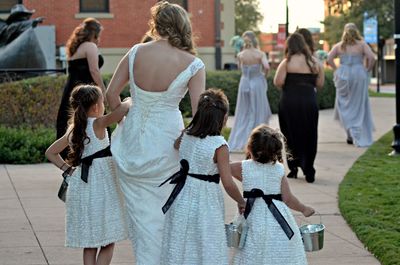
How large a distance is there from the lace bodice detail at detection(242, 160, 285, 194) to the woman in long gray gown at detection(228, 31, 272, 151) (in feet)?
32.8

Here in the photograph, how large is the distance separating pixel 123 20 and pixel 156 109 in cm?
2450

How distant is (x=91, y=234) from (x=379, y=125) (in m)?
15.2

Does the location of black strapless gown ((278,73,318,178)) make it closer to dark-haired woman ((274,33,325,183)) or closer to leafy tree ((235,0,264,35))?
dark-haired woman ((274,33,325,183))

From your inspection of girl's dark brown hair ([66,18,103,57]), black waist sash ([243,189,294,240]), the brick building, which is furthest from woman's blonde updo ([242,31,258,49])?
the brick building

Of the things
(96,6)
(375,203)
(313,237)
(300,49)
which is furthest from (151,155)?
(96,6)

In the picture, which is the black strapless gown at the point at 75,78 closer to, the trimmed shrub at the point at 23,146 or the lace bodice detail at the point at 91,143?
the trimmed shrub at the point at 23,146

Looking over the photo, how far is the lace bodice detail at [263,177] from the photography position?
590 centimetres

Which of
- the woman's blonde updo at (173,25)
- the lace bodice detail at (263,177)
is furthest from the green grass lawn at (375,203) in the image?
the woman's blonde updo at (173,25)

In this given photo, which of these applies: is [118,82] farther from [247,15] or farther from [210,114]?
[247,15]

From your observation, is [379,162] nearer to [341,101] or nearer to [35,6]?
[341,101]

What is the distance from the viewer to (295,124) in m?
12.1

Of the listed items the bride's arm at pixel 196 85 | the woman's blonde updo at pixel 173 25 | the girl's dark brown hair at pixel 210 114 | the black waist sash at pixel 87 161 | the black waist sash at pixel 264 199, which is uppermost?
the woman's blonde updo at pixel 173 25

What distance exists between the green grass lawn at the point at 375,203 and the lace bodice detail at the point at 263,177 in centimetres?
188

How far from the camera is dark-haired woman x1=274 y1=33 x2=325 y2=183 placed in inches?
470
